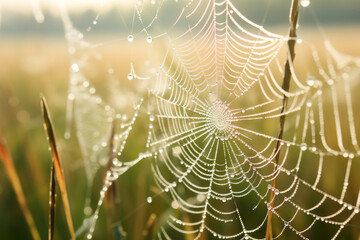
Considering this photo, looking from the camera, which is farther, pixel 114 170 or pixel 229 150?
pixel 229 150

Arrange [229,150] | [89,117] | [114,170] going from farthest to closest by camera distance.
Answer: [89,117] → [229,150] → [114,170]

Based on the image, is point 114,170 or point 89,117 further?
point 89,117

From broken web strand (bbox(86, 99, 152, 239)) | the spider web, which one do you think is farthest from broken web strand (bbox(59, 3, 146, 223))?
broken web strand (bbox(86, 99, 152, 239))

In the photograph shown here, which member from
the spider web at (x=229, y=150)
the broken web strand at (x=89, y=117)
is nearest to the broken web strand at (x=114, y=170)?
the spider web at (x=229, y=150)

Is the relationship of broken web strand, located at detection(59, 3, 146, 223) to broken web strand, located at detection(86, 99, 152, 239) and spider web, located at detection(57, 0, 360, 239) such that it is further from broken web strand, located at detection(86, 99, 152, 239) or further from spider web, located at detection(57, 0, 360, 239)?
broken web strand, located at detection(86, 99, 152, 239)

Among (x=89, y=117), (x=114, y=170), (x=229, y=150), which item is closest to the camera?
(x=114, y=170)

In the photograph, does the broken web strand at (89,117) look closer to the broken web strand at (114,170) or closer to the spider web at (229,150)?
the spider web at (229,150)

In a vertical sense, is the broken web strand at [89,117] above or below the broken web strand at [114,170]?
above

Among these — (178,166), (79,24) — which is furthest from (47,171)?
(79,24)

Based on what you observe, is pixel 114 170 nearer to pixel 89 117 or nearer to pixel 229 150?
pixel 229 150

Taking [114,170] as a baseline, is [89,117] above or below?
above

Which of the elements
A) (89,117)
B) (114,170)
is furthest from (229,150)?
(89,117)
